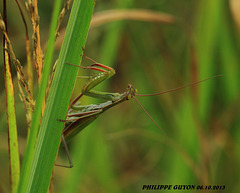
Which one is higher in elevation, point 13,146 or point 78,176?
point 13,146

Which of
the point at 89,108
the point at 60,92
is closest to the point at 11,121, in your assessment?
the point at 60,92

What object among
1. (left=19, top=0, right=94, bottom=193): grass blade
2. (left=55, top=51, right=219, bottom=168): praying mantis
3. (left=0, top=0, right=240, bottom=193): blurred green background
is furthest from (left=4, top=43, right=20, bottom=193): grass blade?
(left=0, top=0, right=240, bottom=193): blurred green background

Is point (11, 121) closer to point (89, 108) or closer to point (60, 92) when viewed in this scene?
point (60, 92)

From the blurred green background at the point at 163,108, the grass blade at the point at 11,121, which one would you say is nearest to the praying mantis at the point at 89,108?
the grass blade at the point at 11,121

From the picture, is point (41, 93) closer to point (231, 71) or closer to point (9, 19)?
point (231, 71)

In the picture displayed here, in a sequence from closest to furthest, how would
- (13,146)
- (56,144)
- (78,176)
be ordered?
(56,144) < (13,146) < (78,176)

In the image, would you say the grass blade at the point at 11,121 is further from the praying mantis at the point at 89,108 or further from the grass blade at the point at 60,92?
the praying mantis at the point at 89,108

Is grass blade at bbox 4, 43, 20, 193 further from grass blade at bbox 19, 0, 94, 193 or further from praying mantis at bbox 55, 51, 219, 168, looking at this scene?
praying mantis at bbox 55, 51, 219, 168

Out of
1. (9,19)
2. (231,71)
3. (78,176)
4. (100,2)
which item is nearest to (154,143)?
(231,71)
